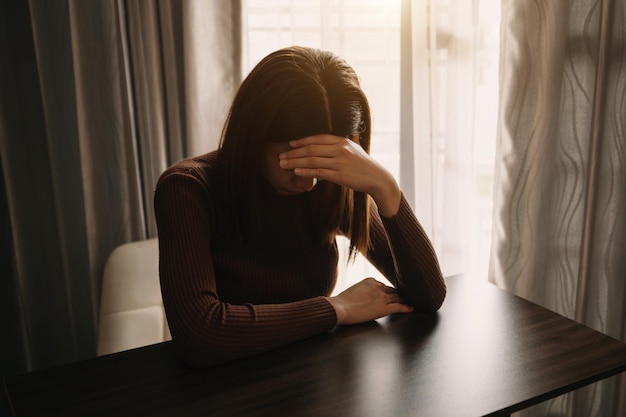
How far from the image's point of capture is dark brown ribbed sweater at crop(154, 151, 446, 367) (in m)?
1.03

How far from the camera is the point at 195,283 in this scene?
1.05 meters

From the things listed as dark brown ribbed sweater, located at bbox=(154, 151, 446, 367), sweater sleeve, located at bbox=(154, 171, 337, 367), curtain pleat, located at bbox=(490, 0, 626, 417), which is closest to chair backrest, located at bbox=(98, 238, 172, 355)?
dark brown ribbed sweater, located at bbox=(154, 151, 446, 367)

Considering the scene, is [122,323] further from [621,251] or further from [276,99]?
[621,251]

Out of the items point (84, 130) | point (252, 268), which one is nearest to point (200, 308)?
point (252, 268)

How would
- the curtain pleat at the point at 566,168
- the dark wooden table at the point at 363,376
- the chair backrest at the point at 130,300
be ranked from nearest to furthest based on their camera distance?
the dark wooden table at the point at 363,376
the chair backrest at the point at 130,300
the curtain pleat at the point at 566,168

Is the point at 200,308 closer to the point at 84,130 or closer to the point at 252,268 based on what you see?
the point at 252,268

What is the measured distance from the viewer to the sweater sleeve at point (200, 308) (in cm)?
101

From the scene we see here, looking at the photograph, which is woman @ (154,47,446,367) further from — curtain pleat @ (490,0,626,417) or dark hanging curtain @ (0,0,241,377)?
curtain pleat @ (490,0,626,417)

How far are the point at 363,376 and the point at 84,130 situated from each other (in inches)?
51.7

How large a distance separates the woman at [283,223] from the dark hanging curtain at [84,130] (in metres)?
0.67

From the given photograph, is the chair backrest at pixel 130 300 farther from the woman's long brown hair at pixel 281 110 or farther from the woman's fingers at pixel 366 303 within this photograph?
the woman's fingers at pixel 366 303

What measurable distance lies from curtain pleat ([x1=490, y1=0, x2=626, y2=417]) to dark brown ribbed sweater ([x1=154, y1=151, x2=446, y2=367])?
802mm

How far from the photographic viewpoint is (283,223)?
1325 millimetres

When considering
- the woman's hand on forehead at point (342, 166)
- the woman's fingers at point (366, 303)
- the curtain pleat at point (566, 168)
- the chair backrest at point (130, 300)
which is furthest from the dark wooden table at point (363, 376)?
the curtain pleat at point (566, 168)
